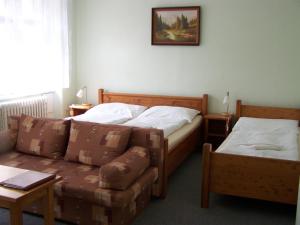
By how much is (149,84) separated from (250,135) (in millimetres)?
1863

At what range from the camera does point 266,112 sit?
4.37m

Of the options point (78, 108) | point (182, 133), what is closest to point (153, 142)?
point (182, 133)

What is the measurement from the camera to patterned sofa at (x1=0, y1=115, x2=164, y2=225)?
244 cm

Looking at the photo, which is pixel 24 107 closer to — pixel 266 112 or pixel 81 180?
pixel 81 180

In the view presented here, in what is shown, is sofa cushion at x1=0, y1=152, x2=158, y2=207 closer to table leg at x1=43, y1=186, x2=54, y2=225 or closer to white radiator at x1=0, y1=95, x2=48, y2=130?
table leg at x1=43, y1=186, x2=54, y2=225

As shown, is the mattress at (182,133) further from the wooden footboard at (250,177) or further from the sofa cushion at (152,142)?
the wooden footboard at (250,177)

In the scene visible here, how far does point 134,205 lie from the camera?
8.89 ft

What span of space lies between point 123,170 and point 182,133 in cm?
154

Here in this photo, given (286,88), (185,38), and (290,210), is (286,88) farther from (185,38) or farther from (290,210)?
(290,210)

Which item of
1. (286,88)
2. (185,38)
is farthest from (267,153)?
(185,38)

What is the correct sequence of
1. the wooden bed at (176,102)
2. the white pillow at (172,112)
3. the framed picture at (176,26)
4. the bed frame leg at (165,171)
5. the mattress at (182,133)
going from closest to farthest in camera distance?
the bed frame leg at (165,171) < the mattress at (182,133) < the wooden bed at (176,102) < the white pillow at (172,112) < the framed picture at (176,26)

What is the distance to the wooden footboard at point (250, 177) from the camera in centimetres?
271

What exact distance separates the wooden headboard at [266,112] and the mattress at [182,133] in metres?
0.56

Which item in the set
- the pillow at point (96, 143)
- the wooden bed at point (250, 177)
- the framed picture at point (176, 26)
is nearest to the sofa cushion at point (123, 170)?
the pillow at point (96, 143)
